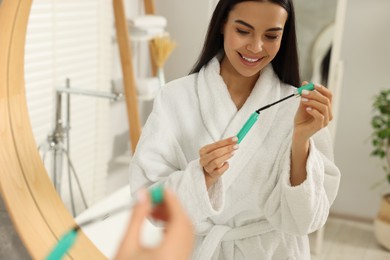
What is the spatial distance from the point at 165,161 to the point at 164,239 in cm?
37

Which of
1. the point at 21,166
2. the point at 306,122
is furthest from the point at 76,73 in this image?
the point at 306,122

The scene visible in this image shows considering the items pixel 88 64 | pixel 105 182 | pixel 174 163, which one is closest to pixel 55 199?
pixel 105 182

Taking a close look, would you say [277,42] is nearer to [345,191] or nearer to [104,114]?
[345,191]

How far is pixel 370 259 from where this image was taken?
0.86m

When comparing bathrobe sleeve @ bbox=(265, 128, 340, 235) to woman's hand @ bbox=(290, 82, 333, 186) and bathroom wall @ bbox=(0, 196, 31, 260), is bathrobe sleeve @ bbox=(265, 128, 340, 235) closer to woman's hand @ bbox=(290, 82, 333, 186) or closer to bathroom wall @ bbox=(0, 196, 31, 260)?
woman's hand @ bbox=(290, 82, 333, 186)

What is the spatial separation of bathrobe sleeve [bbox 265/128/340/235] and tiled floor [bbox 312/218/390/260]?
0.31 metres

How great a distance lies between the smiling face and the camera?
0.55 metres

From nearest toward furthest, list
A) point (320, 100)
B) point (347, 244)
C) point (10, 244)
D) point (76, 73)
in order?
point (320, 100) < point (10, 244) < point (347, 244) < point (76, 73)

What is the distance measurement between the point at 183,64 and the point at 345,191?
0.41 metres

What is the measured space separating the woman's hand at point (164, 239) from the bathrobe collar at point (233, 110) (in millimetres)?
356

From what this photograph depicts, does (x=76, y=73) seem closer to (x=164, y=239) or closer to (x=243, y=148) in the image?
(x=243, y=148)

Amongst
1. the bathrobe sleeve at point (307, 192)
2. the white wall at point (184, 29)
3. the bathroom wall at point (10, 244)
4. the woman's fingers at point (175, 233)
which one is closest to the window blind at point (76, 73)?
the bathroom wall at point (10, 244)

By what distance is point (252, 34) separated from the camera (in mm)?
559

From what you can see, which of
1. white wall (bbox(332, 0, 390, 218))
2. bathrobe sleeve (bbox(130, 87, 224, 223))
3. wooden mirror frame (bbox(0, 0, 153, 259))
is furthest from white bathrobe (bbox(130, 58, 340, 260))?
white wall (bbox(332, 0, 390, 218))
